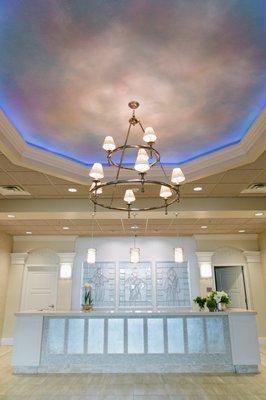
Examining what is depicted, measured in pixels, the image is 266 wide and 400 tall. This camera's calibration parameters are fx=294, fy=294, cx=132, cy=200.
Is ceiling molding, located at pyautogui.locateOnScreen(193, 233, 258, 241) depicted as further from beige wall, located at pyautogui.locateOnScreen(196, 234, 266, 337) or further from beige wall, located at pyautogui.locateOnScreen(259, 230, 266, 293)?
beige wall, located at pyautogui.locateOnScreen(259, 230, 266, 293)

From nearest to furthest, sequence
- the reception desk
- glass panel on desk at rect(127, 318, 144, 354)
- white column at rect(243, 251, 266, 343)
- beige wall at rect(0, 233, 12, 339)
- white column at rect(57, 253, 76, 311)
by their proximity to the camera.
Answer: the reception desk
glass panel on desk at rect(127, 318, 144, 354)
beige wall at rect(0, 233, 12, 339)
white column at rect(243, 251, 266, 343)
white column at rect(57, 253, 76, 311)

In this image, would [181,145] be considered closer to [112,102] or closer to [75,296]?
[112,102]

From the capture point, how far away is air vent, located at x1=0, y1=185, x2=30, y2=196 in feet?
16.1

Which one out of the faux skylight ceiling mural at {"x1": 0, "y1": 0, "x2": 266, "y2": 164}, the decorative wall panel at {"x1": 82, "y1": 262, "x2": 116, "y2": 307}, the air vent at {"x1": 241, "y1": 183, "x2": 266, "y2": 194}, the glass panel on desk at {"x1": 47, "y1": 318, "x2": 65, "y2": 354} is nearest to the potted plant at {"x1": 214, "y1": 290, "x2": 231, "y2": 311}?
the air vent at {"x1": 241, "y1": 183, "x2": 266, "y2": 194}

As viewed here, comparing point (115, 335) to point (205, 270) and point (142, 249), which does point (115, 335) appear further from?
point (205, 270)

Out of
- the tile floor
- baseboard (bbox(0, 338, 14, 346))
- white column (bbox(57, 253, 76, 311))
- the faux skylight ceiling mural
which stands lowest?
the tile floor

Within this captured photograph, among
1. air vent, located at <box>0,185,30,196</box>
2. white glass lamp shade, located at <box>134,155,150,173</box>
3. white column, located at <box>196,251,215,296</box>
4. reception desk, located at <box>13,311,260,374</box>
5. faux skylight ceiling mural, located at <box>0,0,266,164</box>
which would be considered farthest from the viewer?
white column, located at <box>196,251,215,296</box>

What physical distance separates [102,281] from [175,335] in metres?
A: 4.02

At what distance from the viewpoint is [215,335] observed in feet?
17.0

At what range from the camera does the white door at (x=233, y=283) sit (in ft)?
28.9

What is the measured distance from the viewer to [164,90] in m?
3.08

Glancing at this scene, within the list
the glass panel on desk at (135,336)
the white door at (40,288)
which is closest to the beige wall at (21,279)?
the white door at (40,288)

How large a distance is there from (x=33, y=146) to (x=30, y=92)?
1.06 meters

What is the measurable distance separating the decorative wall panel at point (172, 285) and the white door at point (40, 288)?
10.2 feet
